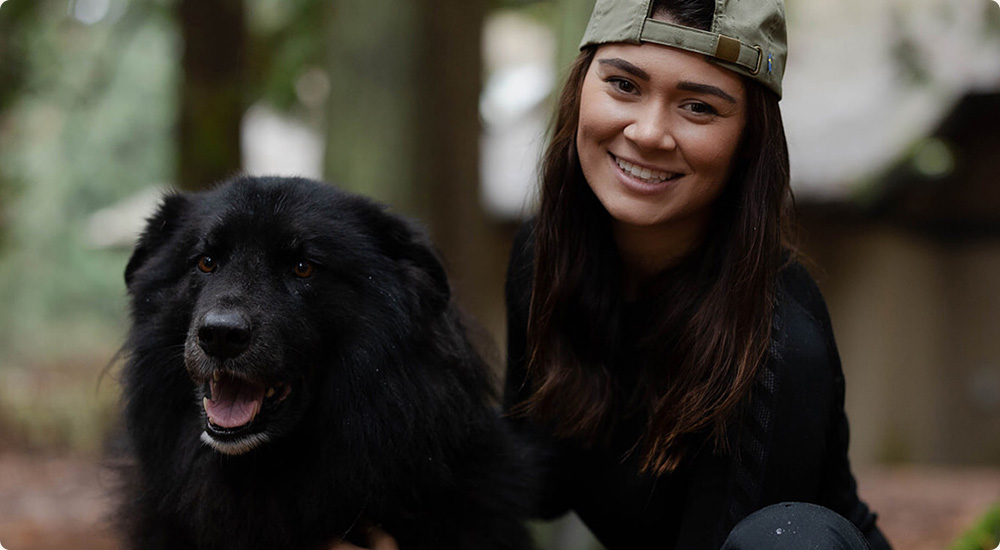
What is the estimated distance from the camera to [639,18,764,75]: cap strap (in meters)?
2.64

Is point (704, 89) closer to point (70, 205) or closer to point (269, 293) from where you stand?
point (269, 293)

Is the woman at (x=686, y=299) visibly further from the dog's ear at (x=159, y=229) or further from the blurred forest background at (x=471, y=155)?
the dog's ear at (x=159, y=229)

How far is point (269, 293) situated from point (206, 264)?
27 centimetres

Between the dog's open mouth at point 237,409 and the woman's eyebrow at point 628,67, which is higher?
the woman's eyebrow at point 628,67

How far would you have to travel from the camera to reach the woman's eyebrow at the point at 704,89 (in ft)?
8.82

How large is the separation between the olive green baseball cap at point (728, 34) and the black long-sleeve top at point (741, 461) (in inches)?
27.4

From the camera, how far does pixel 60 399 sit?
13.4m

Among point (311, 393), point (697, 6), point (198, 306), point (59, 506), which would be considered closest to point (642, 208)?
point (697, 6)

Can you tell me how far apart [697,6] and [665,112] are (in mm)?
302

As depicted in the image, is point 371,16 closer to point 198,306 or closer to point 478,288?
point 478,288

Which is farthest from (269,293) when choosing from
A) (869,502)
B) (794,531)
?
(869,502)

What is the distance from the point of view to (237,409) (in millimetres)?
2816

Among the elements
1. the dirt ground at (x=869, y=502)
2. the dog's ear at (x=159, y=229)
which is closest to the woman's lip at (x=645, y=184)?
the dog's ear at (x=159, y=229)

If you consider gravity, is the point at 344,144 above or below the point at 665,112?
below
